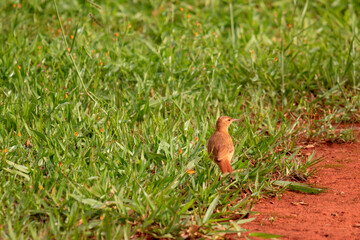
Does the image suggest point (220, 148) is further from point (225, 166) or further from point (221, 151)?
point (225, 166)

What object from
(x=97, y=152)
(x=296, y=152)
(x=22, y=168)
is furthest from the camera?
(x=296, y=152)

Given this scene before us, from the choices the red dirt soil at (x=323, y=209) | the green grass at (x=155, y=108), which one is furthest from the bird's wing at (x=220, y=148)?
the red dirt soil at (x=323, y=209)

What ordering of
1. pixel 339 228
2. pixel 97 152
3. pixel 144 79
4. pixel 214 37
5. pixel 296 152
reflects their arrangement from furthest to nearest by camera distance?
pixel 214 37
pixel 144 79
pixel 296 152
pixel 97 152
pixel 339 228

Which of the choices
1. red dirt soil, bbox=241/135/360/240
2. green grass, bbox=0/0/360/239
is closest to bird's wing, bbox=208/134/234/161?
green grass, bbox=0/0/360/239

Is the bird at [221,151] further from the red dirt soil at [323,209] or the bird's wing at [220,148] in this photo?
the red dirt soil at [323,209]

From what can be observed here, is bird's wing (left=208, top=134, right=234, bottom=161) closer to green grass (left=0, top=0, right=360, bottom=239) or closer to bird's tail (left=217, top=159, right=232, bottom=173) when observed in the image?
bird's tail (left=217, top=159, right=232, bottom=173)

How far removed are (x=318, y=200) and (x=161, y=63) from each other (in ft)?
9.42

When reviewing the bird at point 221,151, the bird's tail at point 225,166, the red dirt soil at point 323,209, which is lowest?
the red dirt soil at point 323,209

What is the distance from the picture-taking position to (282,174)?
4.97 m

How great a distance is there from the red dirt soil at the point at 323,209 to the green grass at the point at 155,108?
160mm

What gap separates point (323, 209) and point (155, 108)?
2.19m

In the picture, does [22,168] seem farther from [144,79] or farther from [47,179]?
[144,79]

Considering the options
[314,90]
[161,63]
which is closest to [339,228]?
[314,90]

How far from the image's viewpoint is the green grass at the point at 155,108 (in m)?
3.95
